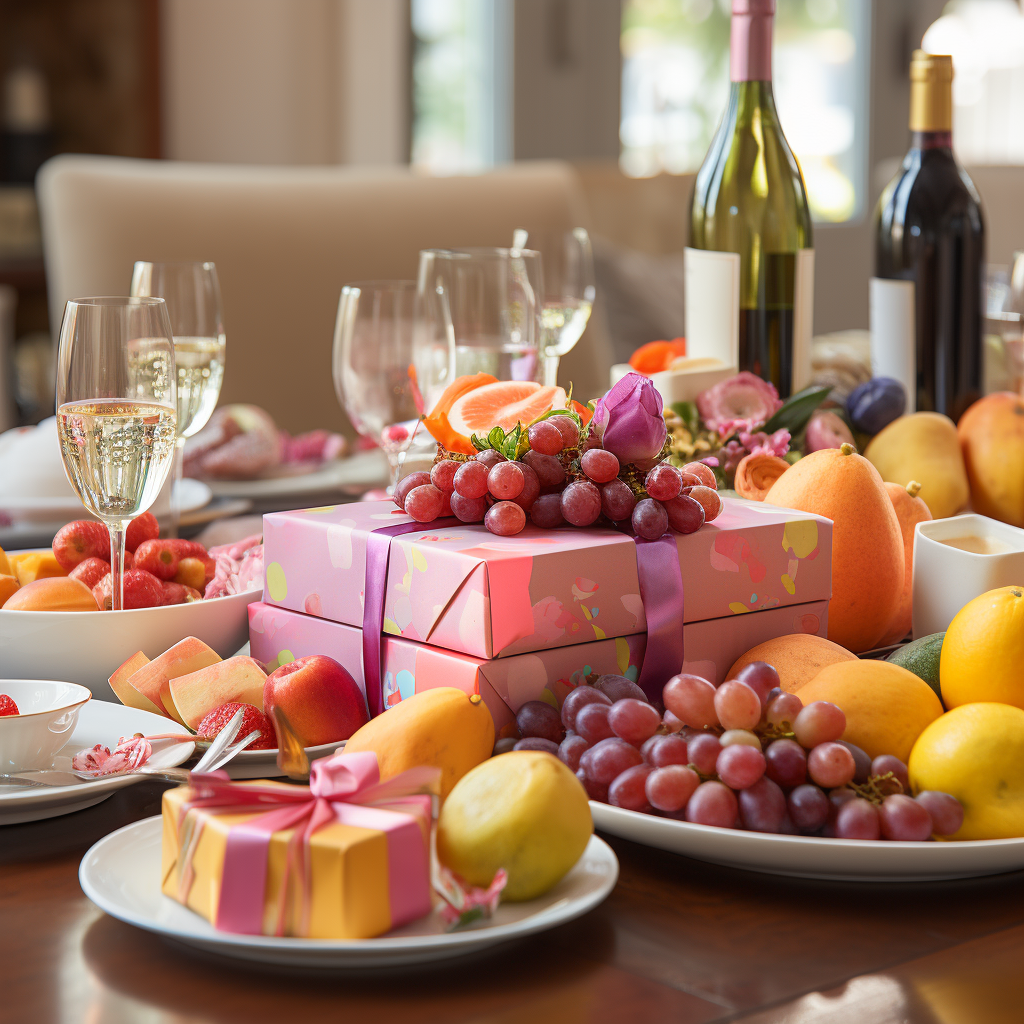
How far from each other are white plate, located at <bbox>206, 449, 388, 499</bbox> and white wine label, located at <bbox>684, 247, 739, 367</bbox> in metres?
0.37

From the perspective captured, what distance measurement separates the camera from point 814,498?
756 mm

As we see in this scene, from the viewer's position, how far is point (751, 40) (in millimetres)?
1014

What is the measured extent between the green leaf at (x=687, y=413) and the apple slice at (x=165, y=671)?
41cm

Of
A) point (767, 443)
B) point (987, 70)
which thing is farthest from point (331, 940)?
point (987, 70)

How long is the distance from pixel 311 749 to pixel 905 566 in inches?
14.7

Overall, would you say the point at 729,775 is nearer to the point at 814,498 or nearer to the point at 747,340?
the point at 814,498

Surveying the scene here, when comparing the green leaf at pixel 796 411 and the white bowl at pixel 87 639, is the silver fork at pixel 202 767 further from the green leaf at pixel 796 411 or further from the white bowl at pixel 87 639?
the green leaf at pixel 796 411

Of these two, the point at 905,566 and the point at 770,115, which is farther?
the point at 770,115

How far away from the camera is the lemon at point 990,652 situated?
0.60 metres

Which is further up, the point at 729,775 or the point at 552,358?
the point at 552,358

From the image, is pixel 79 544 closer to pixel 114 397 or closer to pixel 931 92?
pixel 114 397

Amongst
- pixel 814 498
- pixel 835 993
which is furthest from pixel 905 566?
pixel 835 993

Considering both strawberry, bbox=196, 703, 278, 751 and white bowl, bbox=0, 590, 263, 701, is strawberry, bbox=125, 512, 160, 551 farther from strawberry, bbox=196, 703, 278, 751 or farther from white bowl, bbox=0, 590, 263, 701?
strawberry, bbox=196, 703, 278, 751

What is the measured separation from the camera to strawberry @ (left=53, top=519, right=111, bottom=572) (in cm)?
83
